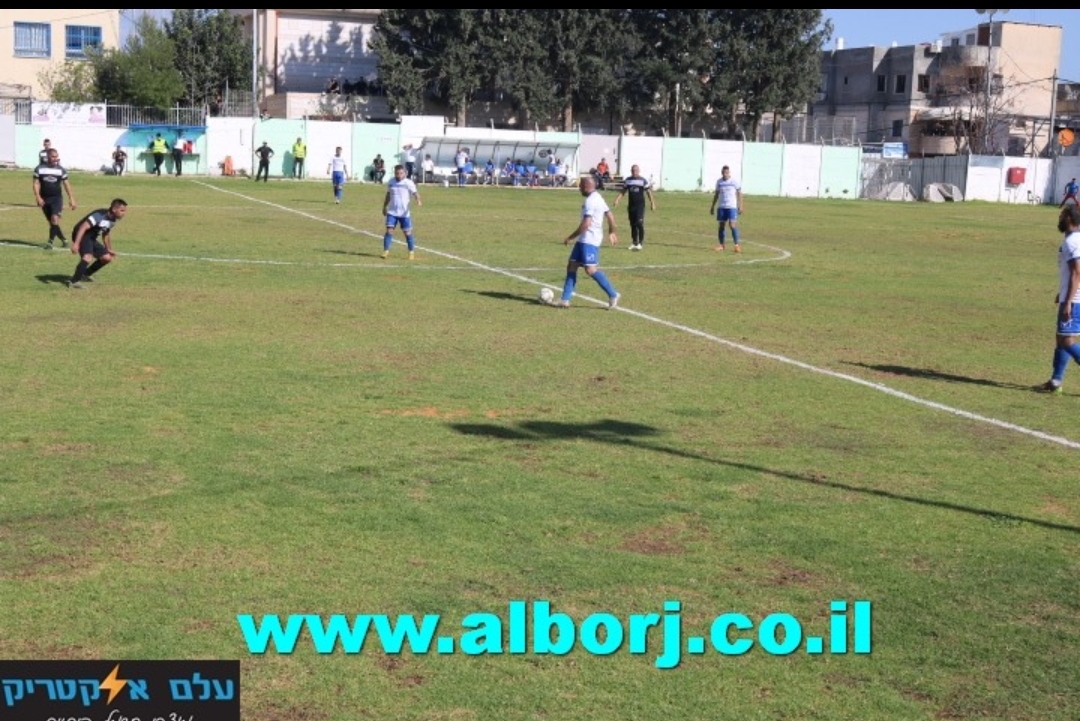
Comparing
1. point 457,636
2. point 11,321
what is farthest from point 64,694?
point 11,321

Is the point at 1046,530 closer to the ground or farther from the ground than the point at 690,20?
closer to the ground

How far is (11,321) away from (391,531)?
35.1 feet

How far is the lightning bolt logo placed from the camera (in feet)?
18.6

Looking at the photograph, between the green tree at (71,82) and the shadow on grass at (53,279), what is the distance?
57975 mm

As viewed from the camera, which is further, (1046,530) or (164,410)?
(164,410)

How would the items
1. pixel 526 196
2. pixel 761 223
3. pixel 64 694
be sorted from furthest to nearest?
pixel 526 196 → pixel 761 223 → pixel 64 694

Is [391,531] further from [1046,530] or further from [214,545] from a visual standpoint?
[1046,530]

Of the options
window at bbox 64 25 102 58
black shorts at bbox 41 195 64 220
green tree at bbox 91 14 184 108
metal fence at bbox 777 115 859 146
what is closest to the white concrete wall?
metal fence at bbox 777 115 859 146

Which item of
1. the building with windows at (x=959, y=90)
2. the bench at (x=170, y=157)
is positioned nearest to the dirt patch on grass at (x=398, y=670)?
the bench at (x=170, y=157)

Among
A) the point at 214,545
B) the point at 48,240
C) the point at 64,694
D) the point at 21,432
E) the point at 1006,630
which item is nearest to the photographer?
the point at 64,694

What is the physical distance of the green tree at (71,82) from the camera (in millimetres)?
75938

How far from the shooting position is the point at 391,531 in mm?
8492

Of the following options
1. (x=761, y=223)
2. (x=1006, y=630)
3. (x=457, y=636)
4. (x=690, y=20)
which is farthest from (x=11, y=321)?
(x=690, y=20)

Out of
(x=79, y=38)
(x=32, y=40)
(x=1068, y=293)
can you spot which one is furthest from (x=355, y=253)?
(x=79, y=38)
